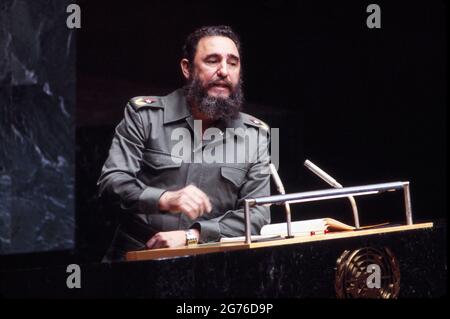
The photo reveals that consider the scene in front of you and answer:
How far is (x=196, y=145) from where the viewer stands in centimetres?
378

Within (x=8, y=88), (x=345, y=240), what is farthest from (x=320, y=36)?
(x=345, y=240)

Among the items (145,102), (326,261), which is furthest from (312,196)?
(145,102)

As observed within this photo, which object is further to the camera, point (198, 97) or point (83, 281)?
point (198, 97)

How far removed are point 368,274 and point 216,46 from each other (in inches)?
44.6

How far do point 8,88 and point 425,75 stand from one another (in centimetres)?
180

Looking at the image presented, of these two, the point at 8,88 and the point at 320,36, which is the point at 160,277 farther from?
the point at 320,36

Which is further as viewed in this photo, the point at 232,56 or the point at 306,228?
the point at 232,56

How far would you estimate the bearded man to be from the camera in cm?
368

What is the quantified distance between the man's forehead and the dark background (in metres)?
0.77

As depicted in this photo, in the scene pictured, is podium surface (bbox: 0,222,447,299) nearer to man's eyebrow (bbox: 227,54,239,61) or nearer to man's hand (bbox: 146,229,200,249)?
man's hand (bbox: 146,229,200,249)

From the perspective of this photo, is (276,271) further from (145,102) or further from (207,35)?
(207,35)

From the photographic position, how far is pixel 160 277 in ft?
9.07

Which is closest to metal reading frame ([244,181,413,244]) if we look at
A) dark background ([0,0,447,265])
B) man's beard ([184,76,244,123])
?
man's beard ([184,76,244,123])

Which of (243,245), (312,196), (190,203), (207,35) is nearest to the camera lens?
(243,245)
